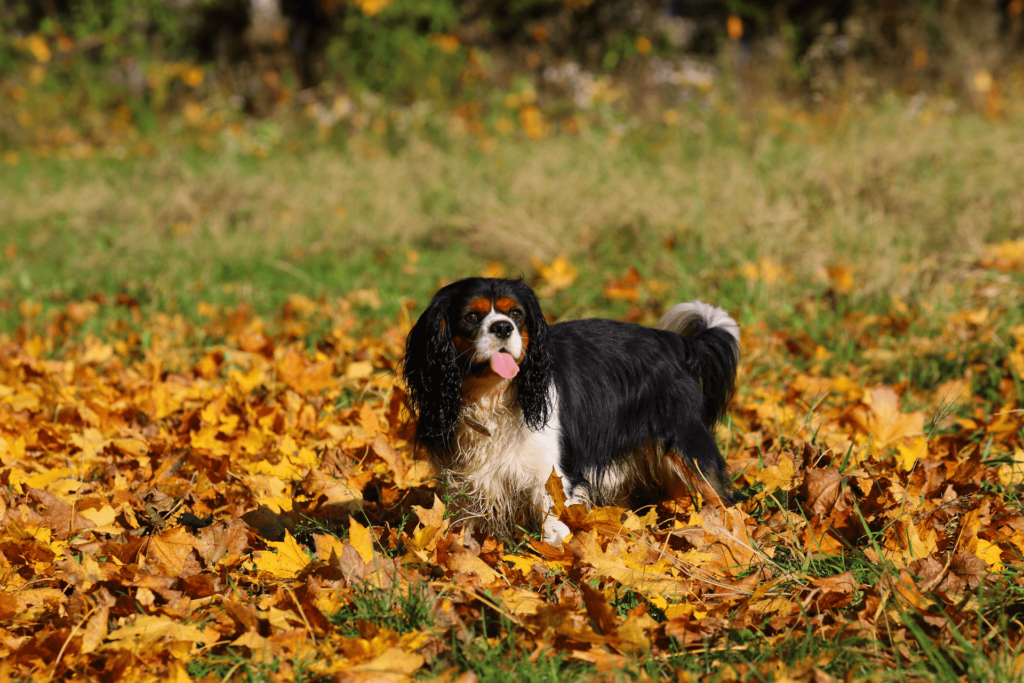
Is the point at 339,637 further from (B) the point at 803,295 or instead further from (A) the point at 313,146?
(A) the point at 313,146

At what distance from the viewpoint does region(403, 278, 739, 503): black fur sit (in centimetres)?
249

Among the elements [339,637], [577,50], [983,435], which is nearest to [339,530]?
[339,637]

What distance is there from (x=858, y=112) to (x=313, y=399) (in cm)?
696

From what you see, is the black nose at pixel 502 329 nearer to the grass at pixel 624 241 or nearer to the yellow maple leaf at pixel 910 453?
the grass at pixel 624 241

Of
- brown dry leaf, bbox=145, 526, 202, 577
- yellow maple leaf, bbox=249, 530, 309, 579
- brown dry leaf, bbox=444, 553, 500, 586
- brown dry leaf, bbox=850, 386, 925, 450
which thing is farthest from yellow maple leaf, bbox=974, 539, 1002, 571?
brown dry leaf, bbox=145, 526, 202, 577

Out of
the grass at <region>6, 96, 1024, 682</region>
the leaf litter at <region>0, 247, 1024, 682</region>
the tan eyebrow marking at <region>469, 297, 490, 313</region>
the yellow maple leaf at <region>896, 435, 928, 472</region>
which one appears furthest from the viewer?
the yellow maple leaf at <region>896, 435, 928, 472</region>

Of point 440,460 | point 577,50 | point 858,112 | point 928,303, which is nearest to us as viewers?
point 440,460

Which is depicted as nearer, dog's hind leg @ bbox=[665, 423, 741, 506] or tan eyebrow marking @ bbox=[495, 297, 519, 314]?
tan eyebrow marking @ bbox=[495, 297, 519, 314]

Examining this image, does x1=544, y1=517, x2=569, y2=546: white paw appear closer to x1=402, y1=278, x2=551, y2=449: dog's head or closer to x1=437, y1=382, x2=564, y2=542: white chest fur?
x1=437, y1=382, x2=564, y2=542: white chest fur

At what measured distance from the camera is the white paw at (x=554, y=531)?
2.52 meters

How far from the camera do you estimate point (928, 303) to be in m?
4.50

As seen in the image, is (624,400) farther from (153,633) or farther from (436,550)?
(153,633)

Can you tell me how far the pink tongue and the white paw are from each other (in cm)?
51

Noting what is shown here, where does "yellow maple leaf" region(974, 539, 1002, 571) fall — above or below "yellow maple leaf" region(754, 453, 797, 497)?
below
